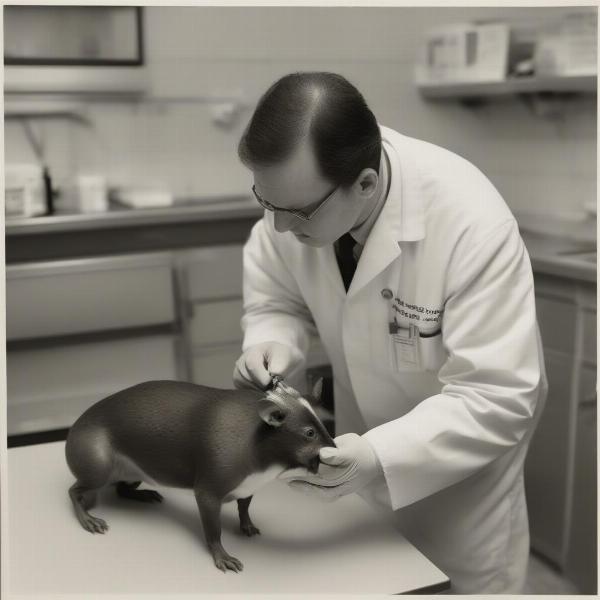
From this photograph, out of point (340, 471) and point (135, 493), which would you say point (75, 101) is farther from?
point (340, 471)

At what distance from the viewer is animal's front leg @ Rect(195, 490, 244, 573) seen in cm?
112

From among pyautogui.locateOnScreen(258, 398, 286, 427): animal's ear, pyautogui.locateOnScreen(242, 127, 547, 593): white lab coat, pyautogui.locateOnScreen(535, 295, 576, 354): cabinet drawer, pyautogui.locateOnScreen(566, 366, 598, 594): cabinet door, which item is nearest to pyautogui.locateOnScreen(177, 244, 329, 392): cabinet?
pyautogui.locateOnScreen(242, 127, 547, 593): white lab coat

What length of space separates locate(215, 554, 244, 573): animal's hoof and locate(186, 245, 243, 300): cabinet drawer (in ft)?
5.59

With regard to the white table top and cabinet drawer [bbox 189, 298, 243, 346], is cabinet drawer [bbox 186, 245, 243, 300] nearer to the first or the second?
cabinet drawer [bbox 189, 298, 243, 346]

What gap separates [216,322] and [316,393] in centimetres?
147

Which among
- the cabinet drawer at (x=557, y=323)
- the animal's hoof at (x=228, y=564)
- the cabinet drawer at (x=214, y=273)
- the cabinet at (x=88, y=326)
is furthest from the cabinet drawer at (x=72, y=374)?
the cabinet drawer at (x=557, y=323)

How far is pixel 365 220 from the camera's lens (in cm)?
135

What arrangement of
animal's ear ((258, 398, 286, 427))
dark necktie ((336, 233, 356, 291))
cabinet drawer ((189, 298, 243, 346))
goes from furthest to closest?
1. cabinet drawer ((189, 298, 243, 346))
2. dark necktie ((336, 233, 356, 291))
3. animal's ear ((258, 398, 286, 427))

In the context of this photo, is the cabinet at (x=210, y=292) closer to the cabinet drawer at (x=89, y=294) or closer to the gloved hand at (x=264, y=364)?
the cabinet drawer at (x=89, y=294)

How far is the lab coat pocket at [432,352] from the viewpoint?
52.4 inches

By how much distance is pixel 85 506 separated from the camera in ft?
4.09

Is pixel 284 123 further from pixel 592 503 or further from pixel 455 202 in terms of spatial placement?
pixel 592 503

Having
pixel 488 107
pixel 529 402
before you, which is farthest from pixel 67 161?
pixel 529 402

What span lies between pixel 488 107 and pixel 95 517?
2617 millimetres
